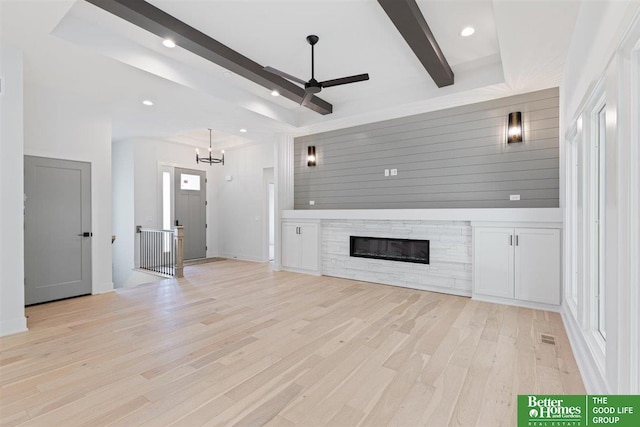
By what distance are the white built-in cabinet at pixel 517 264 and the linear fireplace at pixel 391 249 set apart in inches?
34.2

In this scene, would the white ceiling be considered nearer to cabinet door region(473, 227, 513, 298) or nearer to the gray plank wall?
the gray plank wall

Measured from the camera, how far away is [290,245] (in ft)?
21.4

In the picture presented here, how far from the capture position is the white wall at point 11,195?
3203mm

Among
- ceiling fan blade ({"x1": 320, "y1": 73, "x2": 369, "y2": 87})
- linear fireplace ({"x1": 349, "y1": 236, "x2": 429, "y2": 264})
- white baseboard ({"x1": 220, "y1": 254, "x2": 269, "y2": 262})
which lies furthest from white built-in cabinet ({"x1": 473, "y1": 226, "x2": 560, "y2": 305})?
white baseboard ({"x1": 220, "y1": 254, "x2": 269, "y2": 262})

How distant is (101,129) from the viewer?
4.89m

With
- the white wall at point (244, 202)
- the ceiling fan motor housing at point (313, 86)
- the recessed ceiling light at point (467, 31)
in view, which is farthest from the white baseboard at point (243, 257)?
the recessed ceiling light at point (467, 31)

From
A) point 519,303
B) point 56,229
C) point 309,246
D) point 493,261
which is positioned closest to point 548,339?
point 519,303

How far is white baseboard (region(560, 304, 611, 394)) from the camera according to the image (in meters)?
1.91

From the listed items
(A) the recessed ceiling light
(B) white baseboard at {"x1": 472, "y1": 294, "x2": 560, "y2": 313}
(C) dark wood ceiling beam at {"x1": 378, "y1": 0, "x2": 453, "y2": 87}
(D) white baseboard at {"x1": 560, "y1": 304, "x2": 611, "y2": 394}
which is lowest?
(B) white baseboard at {"x1": 472, "y1": 294, "x2": 560, "y2": 313}

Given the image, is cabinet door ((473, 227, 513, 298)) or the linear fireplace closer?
cabinet door ((473, 227, 513, 298))

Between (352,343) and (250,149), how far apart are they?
6363 millimetres

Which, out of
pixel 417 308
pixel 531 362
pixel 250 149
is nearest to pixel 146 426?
pixel 531 362

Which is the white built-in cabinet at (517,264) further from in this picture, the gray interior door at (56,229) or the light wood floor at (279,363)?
Result: the gray interior door at (56,229)

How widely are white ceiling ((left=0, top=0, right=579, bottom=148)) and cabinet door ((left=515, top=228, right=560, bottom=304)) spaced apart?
2.02 meters
